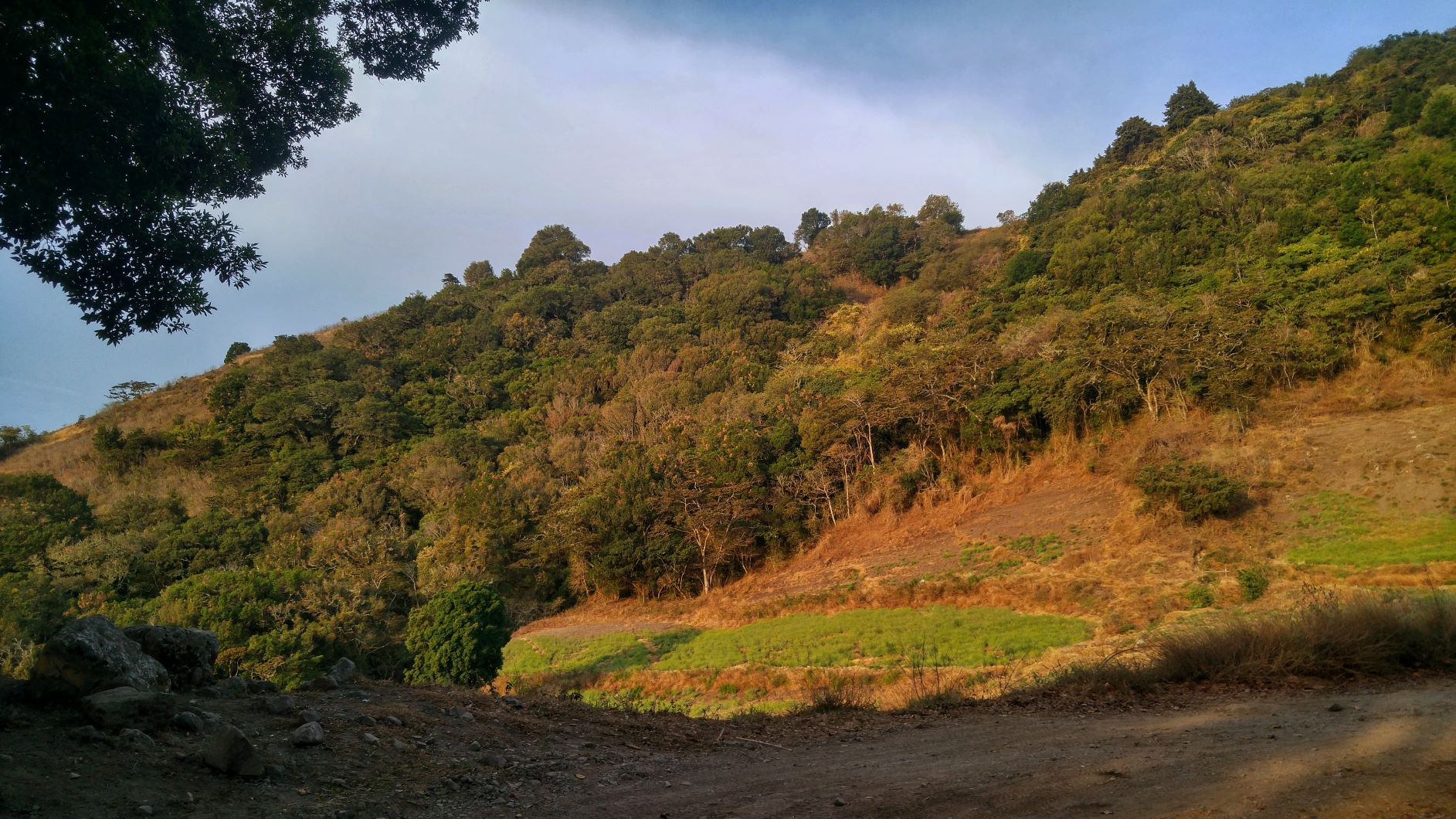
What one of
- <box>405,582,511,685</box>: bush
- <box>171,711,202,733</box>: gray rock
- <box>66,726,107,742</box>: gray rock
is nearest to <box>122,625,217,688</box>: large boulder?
<box>171,711,202,733</box>: gray rock

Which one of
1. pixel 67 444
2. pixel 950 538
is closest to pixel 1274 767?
pixel 950 538

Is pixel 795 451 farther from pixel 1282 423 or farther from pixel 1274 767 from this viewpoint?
pixel 1274 767

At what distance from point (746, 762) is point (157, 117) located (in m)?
6.75

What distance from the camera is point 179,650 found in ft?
18.6

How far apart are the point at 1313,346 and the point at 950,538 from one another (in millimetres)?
17017

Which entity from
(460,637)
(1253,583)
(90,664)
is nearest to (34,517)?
(460,637)

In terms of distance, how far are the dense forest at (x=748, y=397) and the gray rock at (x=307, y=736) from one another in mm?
13111

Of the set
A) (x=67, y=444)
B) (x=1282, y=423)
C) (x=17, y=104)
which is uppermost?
(x=67, y=444)

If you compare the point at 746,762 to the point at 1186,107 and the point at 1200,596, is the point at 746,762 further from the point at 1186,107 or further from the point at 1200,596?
the point at 1186,107

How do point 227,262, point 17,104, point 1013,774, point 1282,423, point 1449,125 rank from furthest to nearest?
1. point 1449,125
2. point 1282,423
3. point 227,262
4. point 17,104
5. point 1013,774

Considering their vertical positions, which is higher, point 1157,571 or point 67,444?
point 67,444

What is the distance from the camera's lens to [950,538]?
33000 millimetres

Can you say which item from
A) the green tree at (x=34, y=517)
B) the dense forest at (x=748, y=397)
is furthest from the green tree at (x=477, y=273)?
the green tree at (x=34, y=517)

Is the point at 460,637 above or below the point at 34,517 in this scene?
below
